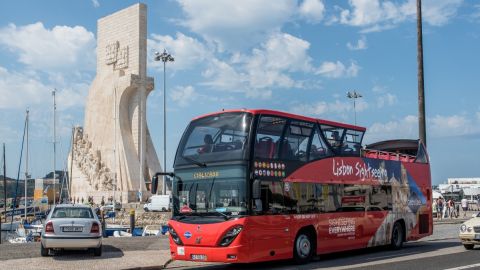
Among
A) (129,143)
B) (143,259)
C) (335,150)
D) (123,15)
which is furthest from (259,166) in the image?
(123,15)

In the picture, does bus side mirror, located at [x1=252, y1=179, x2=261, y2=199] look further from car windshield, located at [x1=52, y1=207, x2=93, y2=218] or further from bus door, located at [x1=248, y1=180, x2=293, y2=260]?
car windshield, located at [x1=52, y1=207, x2=93, y2=218]

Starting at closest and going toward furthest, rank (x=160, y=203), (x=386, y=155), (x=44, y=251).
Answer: (x=44, y=251) < (x=386, y=155) < (x=160, y=203)

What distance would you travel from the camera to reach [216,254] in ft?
41.5

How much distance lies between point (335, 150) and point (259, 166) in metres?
3.48

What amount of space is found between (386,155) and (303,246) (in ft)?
18.5

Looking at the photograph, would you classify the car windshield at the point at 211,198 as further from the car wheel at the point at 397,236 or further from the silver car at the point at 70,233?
the car wheel at the point at 397,236

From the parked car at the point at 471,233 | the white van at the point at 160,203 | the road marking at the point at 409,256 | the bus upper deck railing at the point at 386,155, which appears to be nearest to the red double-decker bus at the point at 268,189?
the bus upper deck railing at the point at 386,155

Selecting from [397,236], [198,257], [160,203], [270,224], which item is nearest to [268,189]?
[270,224]

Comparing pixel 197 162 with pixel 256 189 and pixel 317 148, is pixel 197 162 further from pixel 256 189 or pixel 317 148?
pixel 317 148

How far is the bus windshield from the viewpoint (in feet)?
43.4

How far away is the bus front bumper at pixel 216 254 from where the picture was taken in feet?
41.0

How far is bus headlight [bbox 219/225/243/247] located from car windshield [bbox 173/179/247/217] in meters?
0.36

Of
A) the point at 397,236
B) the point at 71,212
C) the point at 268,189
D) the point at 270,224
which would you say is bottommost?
the point at 397,236

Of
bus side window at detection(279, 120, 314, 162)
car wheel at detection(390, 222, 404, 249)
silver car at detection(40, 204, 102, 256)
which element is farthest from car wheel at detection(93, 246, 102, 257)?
car wheel at detection(390, 222, 404, 249)
